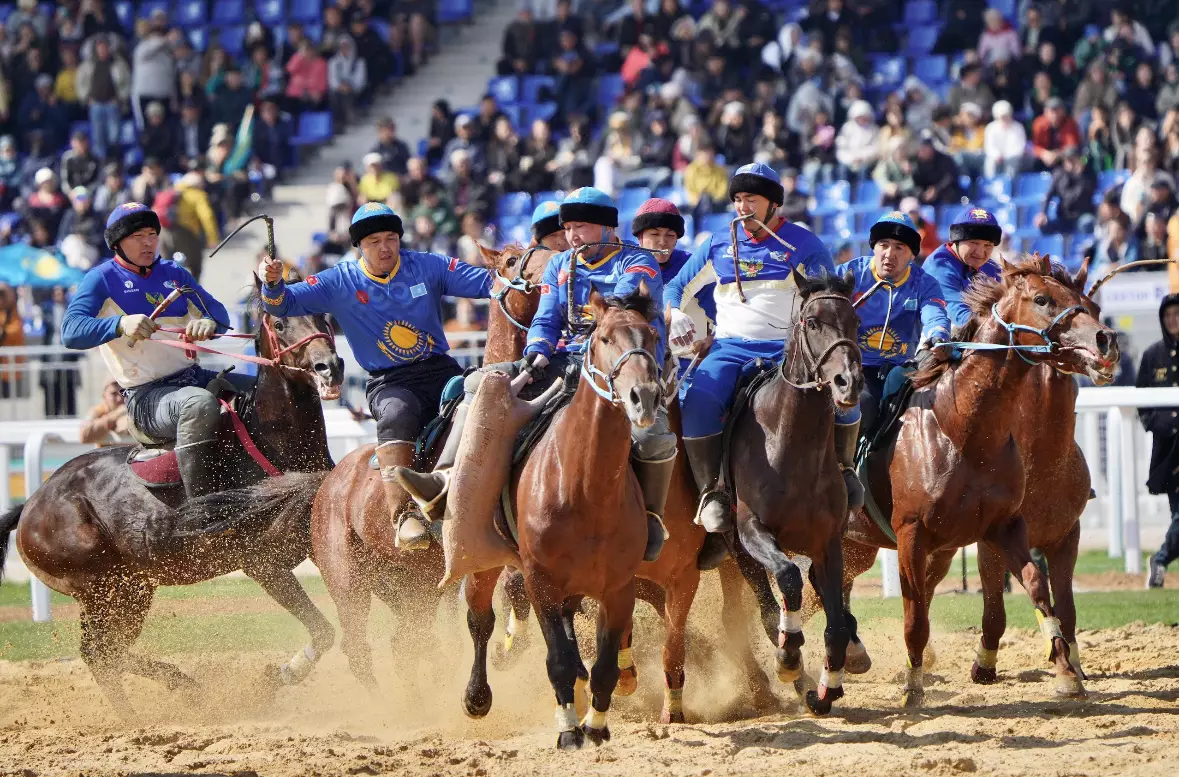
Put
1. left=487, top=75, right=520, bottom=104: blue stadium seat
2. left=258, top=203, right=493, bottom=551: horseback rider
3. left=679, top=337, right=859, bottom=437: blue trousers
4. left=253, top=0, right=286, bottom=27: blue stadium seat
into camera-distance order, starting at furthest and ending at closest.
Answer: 1. left=253, top=0, right=286, bottom=27: blue stadium seat
2. left=487, top=75, right=520, bottom=104: blue stadium seat
3. left=258, top=203, right=493, bottom=551: horseback rider
4. left=679, top=337, right=859, bottom=437: blue trousers

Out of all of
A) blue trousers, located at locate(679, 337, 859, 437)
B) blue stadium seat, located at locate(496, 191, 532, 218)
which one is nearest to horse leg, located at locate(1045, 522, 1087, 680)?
blue trousers, located at locate(679, 337, 859, 437)

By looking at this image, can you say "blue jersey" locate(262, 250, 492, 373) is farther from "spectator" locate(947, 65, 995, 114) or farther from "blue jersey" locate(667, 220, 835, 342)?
"spectator" locate(947, 65, 995, 114)

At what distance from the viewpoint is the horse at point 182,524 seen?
Result: 9289mm

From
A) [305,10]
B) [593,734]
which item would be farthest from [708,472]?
[305,10]

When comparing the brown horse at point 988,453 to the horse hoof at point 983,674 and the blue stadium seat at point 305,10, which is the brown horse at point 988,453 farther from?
the blue stadium seat at point 305,10

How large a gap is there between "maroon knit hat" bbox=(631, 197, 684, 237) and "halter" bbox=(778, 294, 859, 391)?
1941 millimetres

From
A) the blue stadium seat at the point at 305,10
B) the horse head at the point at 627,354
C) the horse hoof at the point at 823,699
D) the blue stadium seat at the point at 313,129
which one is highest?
the blue stadium seat at the point at 305,10

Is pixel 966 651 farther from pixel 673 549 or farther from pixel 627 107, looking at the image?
pixel 627 107

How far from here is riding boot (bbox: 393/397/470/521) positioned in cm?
777

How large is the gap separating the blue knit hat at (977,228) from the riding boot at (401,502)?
355cm

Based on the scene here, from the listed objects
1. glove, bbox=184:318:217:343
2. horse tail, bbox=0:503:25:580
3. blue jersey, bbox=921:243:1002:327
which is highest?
blue jersey, bbox=921:243:1002:327

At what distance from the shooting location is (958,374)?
27.7ft

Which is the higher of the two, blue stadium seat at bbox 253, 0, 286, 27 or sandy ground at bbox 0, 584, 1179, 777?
blue stadium seat at bbox 253, 0, 286, 27

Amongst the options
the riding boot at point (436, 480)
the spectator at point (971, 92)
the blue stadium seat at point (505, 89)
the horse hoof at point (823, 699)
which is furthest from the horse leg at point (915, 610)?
the blue stadium seat at point (505, 89)
